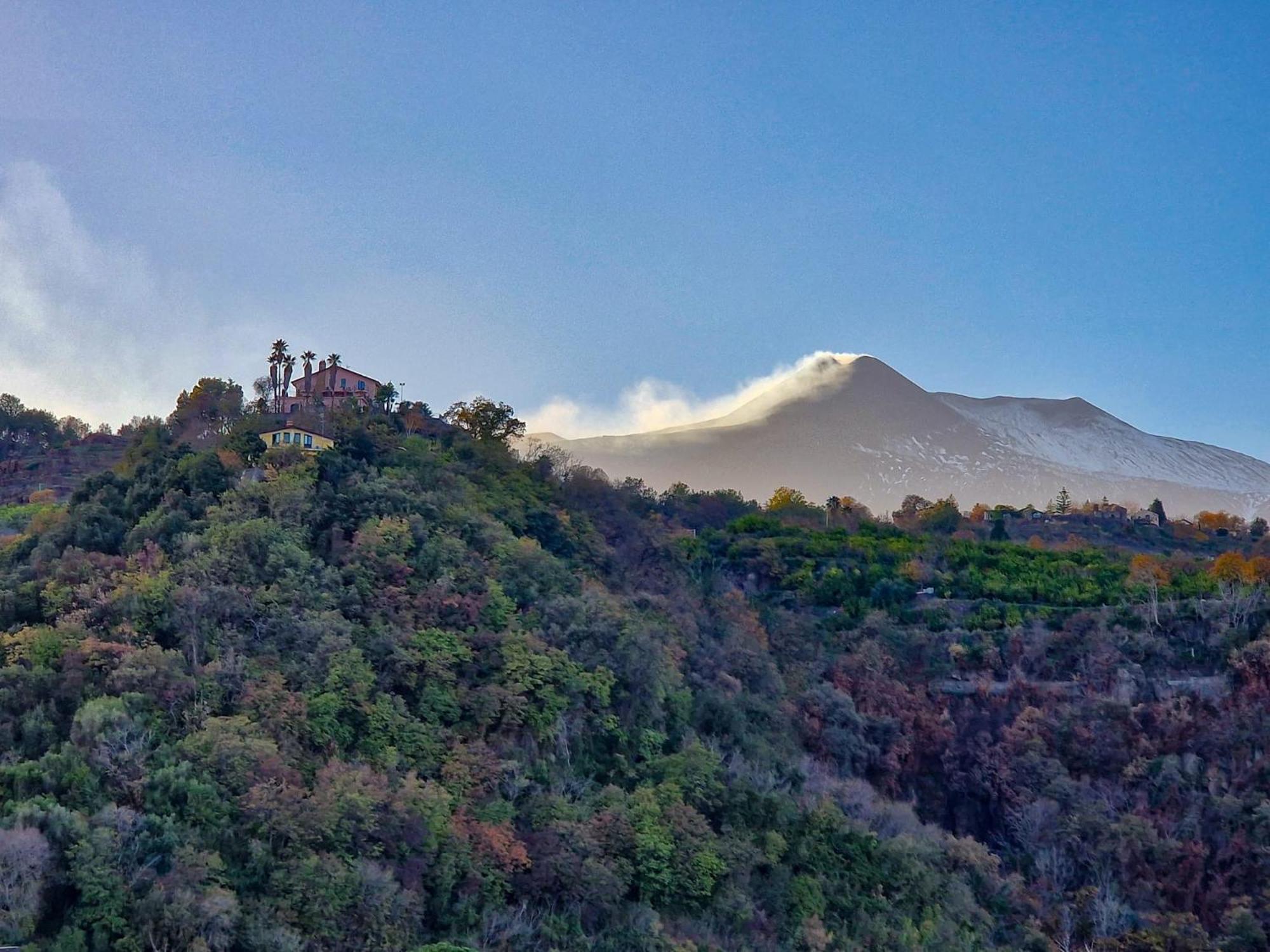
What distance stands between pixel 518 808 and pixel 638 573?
41.4ft

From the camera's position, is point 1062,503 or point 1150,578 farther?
point 1062,503

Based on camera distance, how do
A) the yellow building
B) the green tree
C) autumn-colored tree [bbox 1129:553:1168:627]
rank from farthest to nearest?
the green tree < autumn-colored tree [bbox 1129:553:1168:627] < the yellow building

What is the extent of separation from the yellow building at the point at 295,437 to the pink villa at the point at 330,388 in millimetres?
5534

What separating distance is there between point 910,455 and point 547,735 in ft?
149

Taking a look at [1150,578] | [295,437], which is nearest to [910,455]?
[1150,578]

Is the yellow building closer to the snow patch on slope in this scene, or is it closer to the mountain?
the mountain

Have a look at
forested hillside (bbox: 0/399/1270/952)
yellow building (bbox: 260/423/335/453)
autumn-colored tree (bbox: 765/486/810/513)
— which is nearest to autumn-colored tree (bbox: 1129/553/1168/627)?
forested hillside (bbox: 0/399/1270/952)

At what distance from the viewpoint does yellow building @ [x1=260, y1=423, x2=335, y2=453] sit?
99.7ft

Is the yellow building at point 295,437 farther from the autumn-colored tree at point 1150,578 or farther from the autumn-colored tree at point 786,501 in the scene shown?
the autumn-colored tree at point 1150,578

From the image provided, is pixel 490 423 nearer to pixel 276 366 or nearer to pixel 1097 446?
pixel 276 366

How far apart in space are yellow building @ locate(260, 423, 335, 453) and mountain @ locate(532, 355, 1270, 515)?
24.6 meters

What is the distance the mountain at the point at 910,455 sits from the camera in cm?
6075

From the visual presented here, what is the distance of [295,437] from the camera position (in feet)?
101

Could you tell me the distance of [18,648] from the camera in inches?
736
